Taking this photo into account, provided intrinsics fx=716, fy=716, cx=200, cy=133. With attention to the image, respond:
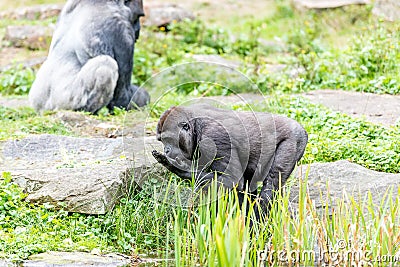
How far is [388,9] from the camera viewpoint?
11305 millimetres

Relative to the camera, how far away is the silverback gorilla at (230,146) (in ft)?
14.2

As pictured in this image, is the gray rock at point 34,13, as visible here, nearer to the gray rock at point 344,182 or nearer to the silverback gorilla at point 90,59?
the silverback gorilla at point 90,59

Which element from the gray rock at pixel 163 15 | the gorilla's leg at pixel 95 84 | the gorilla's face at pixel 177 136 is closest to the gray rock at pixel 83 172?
the gorilla's face at pixel 177 136

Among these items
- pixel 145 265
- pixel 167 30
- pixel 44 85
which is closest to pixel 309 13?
pixel 167 30

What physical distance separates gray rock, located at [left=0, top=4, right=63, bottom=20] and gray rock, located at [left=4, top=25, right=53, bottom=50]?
154 cm

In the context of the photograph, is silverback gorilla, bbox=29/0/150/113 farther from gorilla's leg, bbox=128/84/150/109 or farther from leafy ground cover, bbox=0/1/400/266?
leafy ground cover, bbox=0/1/400/266

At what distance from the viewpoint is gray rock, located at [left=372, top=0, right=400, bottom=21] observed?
10992 millimetres

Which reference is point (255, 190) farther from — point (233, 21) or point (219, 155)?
point (233, 21)

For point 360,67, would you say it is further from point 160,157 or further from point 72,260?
point 72,260

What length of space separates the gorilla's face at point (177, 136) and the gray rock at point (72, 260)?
0.69m

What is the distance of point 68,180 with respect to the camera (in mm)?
5109

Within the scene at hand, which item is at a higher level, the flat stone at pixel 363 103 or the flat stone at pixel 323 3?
the flat stone at pixel 323 3

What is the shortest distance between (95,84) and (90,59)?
0.28 metres

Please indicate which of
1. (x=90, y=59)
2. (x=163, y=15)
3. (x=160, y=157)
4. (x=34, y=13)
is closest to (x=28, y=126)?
(x=90, y=59)
